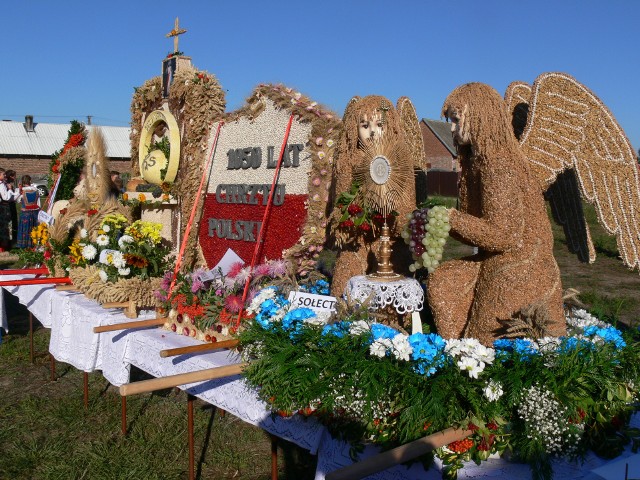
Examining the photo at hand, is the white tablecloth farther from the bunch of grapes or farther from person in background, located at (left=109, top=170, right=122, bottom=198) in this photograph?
person in background, located at (left=109, top=170, right=122, bottom=198)

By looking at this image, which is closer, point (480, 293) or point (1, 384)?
point (480, 293)

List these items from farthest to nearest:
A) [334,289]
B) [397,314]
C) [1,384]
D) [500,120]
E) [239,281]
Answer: [1,384] → [239,281] → [334,289] → [397,314] → [500,120]

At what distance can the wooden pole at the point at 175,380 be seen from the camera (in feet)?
8.16

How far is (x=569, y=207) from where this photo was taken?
3475mm

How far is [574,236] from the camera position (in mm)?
3475

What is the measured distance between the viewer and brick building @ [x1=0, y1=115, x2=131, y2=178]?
30.7 meters

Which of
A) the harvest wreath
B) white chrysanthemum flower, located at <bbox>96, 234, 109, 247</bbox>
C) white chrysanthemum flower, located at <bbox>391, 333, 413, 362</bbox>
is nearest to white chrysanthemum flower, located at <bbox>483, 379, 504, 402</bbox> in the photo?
white chrysanthemum flower, located at <bbox>391, 333, 413, 362</bbox>

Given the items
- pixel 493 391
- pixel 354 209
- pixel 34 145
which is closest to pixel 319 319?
pixel 354 209

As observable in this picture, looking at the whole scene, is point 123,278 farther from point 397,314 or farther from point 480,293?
point 480,293

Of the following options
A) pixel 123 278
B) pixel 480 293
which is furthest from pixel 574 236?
pixel 123 278

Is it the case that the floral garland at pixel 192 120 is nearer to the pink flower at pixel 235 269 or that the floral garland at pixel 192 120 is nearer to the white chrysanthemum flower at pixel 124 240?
the white chrysanthemum flower at pixel 124 240

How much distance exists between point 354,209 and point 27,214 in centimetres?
847

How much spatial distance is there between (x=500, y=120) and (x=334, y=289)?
4.33 feet

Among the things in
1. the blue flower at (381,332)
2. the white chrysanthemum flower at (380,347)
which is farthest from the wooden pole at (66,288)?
the white chrysanthemum flower at (380,347)
